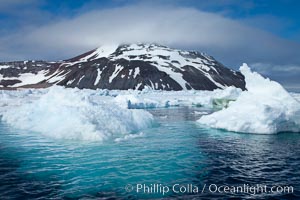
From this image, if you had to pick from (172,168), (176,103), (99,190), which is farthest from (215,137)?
(176,103)

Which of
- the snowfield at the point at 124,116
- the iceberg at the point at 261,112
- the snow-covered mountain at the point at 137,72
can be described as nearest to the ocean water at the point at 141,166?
the snowfield at the point at 124,116

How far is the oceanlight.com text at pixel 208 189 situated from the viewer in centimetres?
884

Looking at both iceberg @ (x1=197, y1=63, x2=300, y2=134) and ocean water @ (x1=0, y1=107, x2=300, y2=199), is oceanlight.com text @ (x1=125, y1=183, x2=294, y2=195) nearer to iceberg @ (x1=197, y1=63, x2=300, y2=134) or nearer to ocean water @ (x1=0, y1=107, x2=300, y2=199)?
ocean water @ (x1=0, y1=107, x2=300, y2=199)

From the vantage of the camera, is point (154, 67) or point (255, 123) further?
point (154, 67)

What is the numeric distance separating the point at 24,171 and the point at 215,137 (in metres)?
11.4

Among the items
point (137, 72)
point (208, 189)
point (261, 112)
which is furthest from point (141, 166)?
point (137, 72)

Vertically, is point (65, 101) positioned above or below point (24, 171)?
above

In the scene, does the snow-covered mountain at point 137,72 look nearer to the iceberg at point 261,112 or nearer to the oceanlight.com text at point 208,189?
the iceberg at point 261,112

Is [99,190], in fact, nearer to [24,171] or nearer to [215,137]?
[24,171]

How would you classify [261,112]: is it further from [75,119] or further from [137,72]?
[137,72]

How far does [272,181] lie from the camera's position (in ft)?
32.1

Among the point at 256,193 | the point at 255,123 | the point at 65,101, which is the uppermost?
the point at 65,101

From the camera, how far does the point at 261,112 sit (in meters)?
19.4

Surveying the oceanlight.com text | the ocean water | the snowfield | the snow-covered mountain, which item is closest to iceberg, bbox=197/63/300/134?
the snowfield
